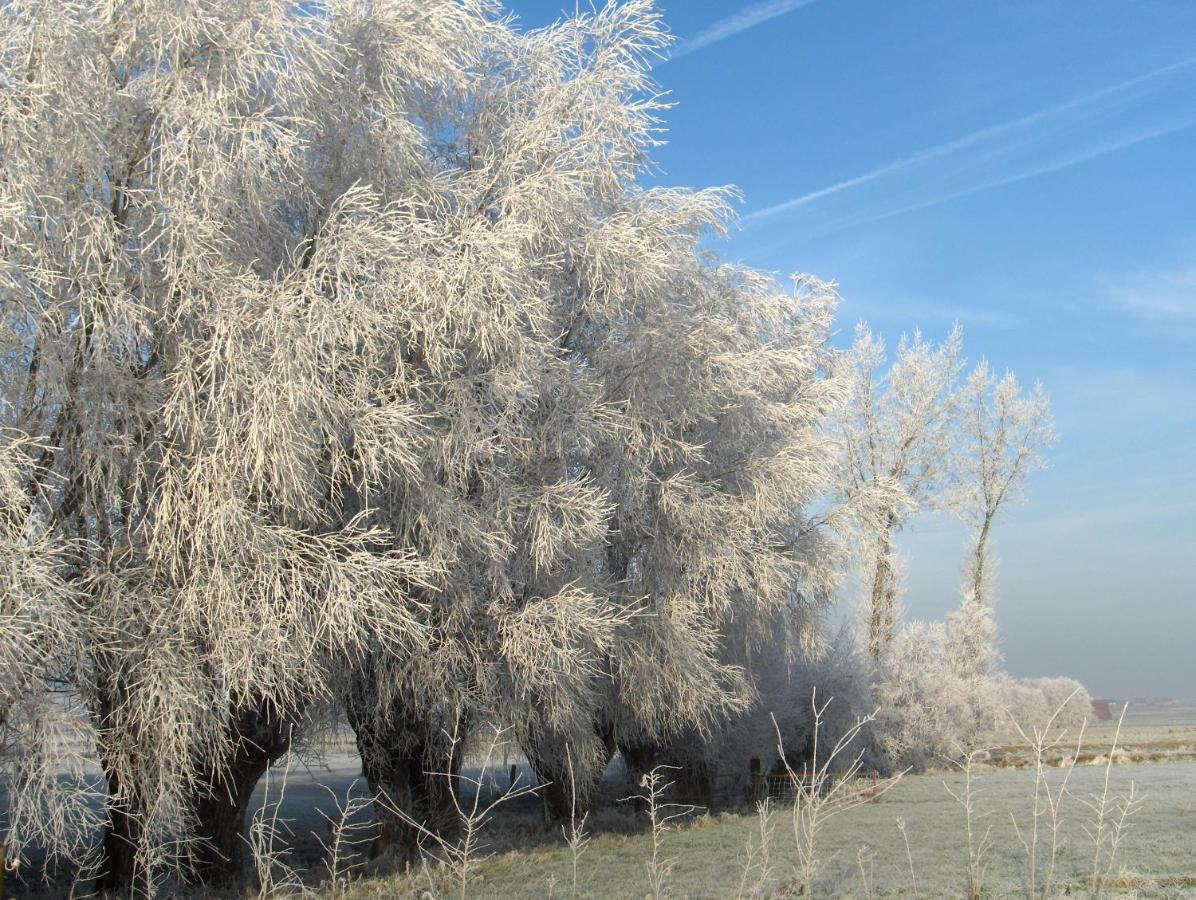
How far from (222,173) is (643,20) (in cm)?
707

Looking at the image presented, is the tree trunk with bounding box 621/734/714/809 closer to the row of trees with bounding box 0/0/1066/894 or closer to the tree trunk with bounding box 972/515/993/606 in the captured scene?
the row of trees with bounding box 0/0/1066/894

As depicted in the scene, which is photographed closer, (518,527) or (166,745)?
(166,745)

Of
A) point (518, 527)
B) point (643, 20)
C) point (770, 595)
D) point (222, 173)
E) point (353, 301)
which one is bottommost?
point (770, 595)

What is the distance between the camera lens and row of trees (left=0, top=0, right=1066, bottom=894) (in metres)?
9.52

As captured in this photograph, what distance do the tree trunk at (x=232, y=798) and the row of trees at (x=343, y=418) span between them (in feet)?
0.18

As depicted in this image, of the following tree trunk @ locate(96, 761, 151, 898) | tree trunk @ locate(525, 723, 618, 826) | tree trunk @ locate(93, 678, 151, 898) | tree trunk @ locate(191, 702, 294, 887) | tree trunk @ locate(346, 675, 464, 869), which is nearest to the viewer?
tree trunk @ locate(93, 678, 151, 898)

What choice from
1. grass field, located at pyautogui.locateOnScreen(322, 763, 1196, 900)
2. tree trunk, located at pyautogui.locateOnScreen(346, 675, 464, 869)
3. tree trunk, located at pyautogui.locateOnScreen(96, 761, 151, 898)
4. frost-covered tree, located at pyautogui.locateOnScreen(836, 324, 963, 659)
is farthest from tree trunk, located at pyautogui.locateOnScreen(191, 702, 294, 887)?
frost-covered tree, located at pyautogui.locateOnScreen(836, 324, 963, 659)

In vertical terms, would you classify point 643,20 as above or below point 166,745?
above

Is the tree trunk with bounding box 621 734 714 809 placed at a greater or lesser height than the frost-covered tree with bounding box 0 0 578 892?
lesser

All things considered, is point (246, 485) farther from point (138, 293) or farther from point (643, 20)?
point (643, 20)

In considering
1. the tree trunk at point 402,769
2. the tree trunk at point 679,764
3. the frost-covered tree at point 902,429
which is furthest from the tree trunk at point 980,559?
the tree trunk at point 402,769

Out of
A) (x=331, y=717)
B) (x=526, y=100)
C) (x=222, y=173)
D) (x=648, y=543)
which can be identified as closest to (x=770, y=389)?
(x=648, y=543)

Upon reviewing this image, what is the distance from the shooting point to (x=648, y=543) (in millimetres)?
15133

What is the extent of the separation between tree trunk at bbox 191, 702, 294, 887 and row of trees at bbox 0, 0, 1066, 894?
5 centimetres
